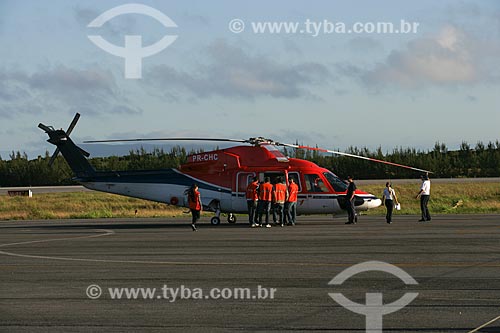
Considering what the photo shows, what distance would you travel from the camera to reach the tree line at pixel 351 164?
6762 cm

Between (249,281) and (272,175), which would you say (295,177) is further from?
(249,281)

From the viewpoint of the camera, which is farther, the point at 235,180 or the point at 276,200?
the point at 235,180

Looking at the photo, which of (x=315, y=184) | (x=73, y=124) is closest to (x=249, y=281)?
(x=315, y=184)

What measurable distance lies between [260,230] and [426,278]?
12987mm

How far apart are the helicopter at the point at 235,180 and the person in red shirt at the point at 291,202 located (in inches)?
14.4

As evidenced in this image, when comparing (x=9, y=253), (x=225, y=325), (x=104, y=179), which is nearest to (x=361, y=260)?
(x=225, y=325)

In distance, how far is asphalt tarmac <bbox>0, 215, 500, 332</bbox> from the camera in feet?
35.0

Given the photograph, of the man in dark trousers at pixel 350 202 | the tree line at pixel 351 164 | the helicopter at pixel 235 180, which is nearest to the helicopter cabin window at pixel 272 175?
the helicopter at pixel 235 180

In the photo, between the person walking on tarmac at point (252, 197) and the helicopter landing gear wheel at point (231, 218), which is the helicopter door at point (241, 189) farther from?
the helicopter landing gear wheel at point (231, 218)

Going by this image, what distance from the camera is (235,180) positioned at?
30.2 meters

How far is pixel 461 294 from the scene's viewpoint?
1241 centimetres

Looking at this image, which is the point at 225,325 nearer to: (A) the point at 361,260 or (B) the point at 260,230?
(A) the point at 361,260

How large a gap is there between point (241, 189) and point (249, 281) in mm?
16056

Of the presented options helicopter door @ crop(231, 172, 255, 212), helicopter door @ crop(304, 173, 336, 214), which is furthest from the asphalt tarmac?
helicopter door @ crop(231, 172, 255, 212)
